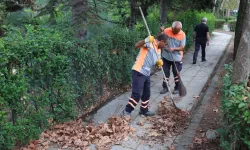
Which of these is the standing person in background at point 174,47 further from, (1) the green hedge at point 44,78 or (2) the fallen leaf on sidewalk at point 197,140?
(2) the fallen leaf on sidewalk at point 197,140

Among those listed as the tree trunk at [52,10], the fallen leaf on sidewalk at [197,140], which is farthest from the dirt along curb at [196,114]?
the tree trunk at [52,10]

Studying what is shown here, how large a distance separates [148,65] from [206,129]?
1.67 m

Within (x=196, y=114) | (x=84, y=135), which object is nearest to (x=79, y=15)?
(x=84, y=135)

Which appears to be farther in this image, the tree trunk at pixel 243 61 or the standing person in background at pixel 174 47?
the standing person in background at pixel 174 47

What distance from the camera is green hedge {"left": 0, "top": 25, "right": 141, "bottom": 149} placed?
3.76m

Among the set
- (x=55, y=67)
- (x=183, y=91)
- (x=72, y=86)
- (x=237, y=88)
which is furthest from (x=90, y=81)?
(x=237, y=88)

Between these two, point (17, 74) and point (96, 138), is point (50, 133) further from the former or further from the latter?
point (17, 74)

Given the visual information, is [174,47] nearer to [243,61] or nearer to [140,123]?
[140,123]

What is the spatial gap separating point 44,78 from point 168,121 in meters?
2.54

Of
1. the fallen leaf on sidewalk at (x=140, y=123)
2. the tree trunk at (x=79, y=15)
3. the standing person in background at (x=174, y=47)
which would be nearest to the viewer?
the fallen leaf on sidewalk at (x=140, y=123)

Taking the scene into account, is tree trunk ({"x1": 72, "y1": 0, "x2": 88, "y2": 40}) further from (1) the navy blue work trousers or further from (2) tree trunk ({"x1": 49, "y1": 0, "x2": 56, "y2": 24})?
(1) the navy blue work trousers

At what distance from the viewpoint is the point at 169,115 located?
5414 millimetres

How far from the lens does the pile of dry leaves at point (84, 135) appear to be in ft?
14.1

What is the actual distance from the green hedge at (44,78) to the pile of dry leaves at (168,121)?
157 centimetres
